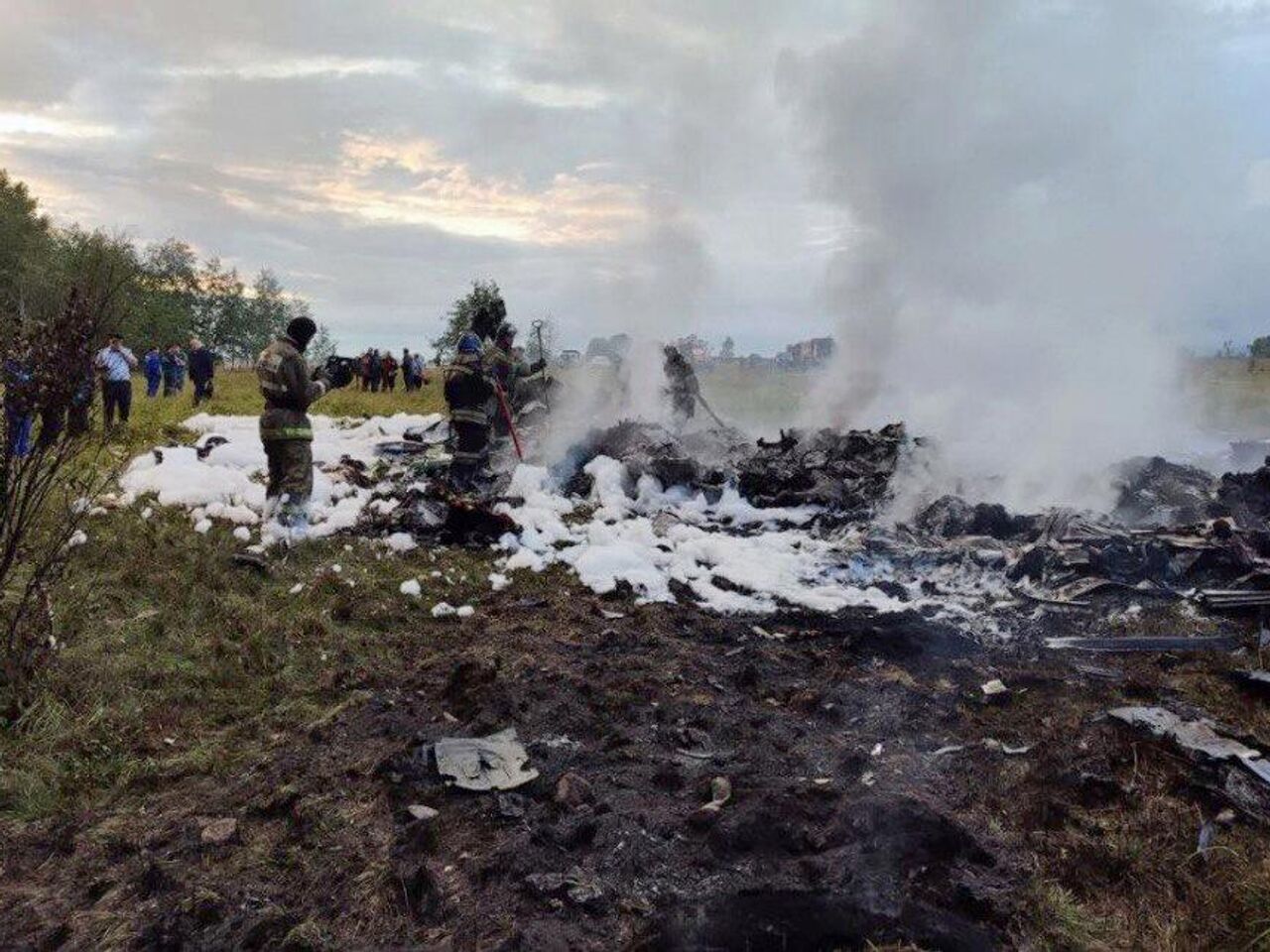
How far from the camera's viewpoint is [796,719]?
481cm

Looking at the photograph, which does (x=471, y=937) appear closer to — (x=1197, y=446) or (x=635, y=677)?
(x=635, y=677)

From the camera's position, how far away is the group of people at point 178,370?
1825cm

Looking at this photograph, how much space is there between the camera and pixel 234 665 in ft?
17.2

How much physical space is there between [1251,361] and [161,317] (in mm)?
53761

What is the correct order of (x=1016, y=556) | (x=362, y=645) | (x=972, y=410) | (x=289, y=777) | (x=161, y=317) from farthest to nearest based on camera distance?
(x=161, y=317)
(x=972, y=410)
(x=1016, y=556)
(x=362, y=645)
(x=289, y=777)

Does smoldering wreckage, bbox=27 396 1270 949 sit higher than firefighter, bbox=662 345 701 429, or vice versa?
firefighter, bbox=662 345 701 429

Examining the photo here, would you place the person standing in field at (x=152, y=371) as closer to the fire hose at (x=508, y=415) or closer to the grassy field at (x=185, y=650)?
the fire hose at (x=508, y=415)

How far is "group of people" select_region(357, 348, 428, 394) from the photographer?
24.5 metres

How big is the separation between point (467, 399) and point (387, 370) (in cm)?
1635

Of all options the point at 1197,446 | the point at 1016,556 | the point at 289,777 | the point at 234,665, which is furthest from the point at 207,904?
the point at 1197,446

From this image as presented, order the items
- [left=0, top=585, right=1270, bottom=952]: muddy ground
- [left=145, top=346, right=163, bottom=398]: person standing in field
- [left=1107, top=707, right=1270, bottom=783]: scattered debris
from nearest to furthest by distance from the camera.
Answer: [left=0, top=585, right=1270, bottom=952]: muddy ground → [left=1107, top=707, right=1270, bottom=783]: scattered debris → [left=145, top=346, right=163, bottom=398]: person standing in field

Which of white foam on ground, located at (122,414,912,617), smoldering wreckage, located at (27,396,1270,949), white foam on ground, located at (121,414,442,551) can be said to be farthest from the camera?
white foam on ground, located at (121,414,442,551)

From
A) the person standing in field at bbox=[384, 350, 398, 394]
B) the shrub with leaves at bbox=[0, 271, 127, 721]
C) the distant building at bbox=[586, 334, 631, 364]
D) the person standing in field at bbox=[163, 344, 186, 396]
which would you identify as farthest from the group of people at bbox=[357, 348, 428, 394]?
the shrub with leaves at bbox=[0, 271, 127, 721]

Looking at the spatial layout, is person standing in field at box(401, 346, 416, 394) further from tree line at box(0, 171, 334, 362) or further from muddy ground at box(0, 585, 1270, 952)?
muddy ground at box(0, 585, 1270, 952)
